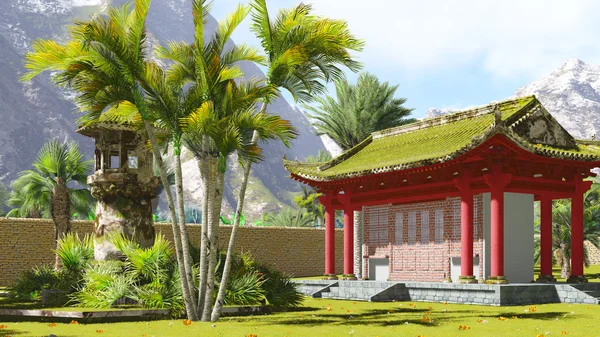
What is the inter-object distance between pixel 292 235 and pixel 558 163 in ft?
64.2

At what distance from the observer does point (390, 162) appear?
26453mm

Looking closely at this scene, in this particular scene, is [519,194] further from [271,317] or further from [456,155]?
[271,317]

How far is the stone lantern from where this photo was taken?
68.7ft

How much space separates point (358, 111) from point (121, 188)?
2236 cm

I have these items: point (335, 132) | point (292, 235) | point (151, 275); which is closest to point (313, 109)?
point (335, 132)

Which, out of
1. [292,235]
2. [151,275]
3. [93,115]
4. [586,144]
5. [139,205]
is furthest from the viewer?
[292,235]

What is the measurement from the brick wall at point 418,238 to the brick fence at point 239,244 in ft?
33.5

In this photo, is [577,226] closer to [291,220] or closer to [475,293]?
[475,293]

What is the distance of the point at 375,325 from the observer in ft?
51.5

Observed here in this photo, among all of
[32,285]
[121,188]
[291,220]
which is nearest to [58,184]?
[32,285]

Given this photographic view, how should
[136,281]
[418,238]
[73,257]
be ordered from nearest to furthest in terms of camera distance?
[136,281], [73,257], [418,238]

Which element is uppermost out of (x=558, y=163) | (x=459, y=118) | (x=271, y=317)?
(x=459, y=118)

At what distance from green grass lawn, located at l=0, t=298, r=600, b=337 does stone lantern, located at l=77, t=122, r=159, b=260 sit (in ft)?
16.3

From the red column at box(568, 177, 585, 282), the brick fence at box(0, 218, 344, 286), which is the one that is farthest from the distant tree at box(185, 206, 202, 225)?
the red column at box(568, 177, 585, 282)
